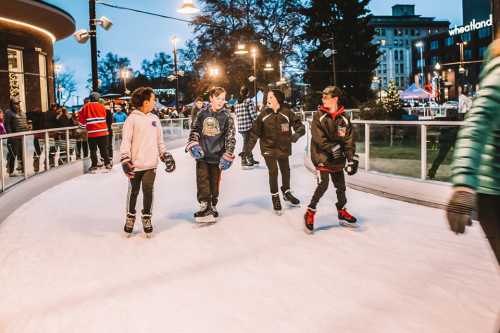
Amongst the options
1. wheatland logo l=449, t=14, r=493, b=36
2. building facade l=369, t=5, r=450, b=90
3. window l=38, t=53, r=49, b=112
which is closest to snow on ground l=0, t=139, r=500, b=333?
window l=38, t=53, r=49, b=112

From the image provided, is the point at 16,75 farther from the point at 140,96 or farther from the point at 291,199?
the point at 140,96

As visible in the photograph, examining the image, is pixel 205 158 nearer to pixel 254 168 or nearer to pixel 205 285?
pixel 205 285

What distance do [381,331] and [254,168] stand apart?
9.86 metres

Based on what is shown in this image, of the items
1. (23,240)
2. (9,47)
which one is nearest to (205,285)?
(23,240)

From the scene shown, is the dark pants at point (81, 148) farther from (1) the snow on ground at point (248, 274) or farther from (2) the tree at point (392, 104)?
(2) the tree at point (392, 104)

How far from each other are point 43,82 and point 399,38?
120352 mm

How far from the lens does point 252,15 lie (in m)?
44.0

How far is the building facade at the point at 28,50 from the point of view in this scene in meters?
20.1

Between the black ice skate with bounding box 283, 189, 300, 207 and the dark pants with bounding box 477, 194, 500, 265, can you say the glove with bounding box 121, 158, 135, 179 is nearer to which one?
the black ice skate with bounding box 283, 189, 300, 207

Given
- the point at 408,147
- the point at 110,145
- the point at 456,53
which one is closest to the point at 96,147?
the point at 110,145

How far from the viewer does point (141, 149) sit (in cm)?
620

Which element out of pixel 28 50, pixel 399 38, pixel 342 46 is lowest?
pixel 28 50

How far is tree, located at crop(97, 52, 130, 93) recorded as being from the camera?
9588 cm

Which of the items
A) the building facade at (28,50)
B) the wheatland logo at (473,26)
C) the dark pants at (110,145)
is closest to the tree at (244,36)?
the building facade at (28,50)
